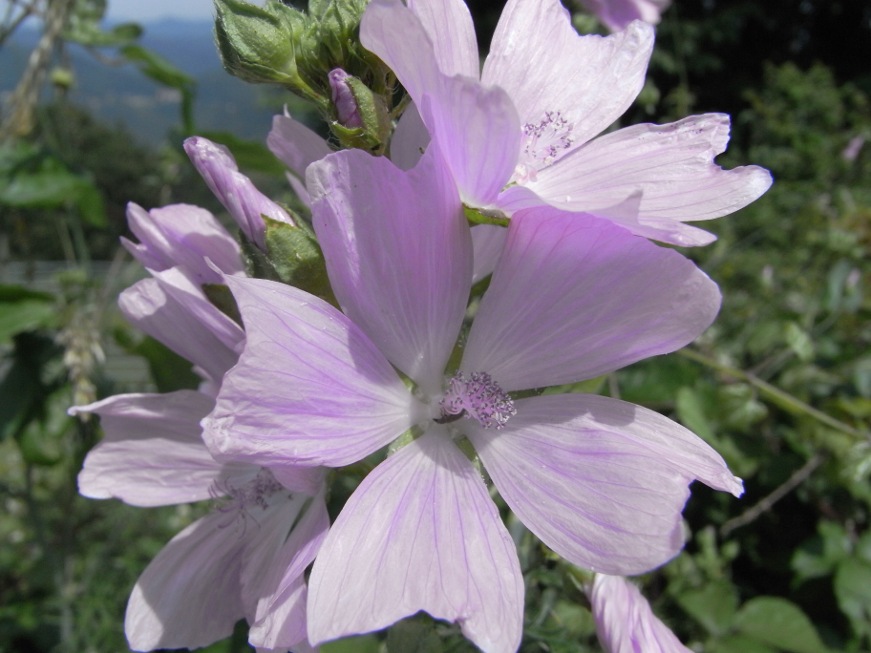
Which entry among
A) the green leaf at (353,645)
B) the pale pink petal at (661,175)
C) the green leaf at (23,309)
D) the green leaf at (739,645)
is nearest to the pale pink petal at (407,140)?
the pale pink petal at (661,175)

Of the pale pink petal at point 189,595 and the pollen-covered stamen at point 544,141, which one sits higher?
the pollen-covered stamen at point 544,141

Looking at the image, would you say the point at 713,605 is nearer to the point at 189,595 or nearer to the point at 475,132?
the point at 189,595

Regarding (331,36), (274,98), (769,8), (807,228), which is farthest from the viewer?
(769,8)

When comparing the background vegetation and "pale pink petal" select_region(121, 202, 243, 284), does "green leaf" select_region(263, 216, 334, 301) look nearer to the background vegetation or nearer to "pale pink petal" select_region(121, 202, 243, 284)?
"pale pink petal" select_region(121, 202, 243, 284)

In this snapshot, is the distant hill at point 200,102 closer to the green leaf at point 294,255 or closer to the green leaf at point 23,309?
the green leaf at point 23,309

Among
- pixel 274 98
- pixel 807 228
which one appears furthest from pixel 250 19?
pixel 274 98

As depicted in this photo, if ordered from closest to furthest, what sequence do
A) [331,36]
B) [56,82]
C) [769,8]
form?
[331,36]
[56,82]
[769,8]

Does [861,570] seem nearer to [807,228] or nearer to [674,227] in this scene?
[674,227]
